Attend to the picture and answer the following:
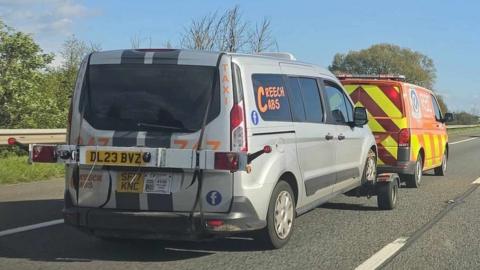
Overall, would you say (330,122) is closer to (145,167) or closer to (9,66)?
(145,167)

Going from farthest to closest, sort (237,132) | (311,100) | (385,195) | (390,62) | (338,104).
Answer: (390,62) < (385,195) < (338,104) < (311,100) < (237,132)

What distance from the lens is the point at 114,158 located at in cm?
584

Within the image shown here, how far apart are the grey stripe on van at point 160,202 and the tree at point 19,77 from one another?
50.3 ft

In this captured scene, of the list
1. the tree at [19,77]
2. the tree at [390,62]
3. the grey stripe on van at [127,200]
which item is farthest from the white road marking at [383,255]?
the tree at [390,62]

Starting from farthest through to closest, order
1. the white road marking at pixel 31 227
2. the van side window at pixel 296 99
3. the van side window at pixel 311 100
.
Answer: the white road marking at pixel 31 227
the van side window at pixel 311 100
the van side window at pixel 296 99

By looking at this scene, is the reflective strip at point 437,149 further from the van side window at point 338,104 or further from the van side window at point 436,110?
the van side window at point 338,104

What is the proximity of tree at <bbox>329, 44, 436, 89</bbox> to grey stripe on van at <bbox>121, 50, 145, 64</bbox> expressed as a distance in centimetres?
9219

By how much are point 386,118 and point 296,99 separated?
14.6 ft

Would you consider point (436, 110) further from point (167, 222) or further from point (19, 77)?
point (19, 77)

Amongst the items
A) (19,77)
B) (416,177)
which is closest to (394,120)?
(416,177)

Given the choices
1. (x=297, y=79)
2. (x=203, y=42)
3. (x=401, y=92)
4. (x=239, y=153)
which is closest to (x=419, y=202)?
(x=401, y=92)

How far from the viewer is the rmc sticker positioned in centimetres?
1137

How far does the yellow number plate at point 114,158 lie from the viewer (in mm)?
5770

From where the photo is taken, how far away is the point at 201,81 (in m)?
5.89
